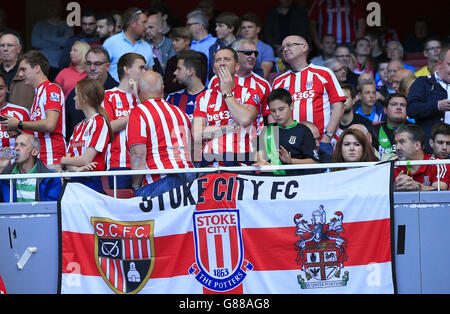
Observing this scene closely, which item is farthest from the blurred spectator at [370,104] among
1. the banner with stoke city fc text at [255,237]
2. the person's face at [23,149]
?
the person's face at [23,149]

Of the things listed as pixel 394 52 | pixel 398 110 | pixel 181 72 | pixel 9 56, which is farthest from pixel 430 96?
pixel 9 56

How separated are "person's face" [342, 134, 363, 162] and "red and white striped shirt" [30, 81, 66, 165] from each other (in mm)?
3029

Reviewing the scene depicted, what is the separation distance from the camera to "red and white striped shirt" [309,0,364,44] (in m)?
13.2

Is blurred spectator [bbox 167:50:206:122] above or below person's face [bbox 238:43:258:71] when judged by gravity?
below

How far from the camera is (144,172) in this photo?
7.00 m

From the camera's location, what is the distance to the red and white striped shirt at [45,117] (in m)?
8.38

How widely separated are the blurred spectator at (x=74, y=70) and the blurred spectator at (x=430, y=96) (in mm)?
3999

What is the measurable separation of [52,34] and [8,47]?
98.2 inches

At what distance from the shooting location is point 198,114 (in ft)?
25.9

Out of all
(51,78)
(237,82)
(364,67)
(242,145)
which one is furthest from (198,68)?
(364,67)

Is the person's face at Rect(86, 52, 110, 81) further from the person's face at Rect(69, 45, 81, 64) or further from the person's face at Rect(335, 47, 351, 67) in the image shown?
the person's face at Rect(335, 47, 351, 67)

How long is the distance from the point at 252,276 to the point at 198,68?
2403 mm

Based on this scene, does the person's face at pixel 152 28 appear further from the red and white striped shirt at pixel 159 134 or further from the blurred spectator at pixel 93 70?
the red and white striped shirt at pixel 159 134

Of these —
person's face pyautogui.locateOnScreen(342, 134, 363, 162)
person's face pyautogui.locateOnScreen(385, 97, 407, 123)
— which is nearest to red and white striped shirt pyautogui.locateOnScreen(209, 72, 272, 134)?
person's face pyautogui.locateOnScreen(342, 134, 363, 162)
